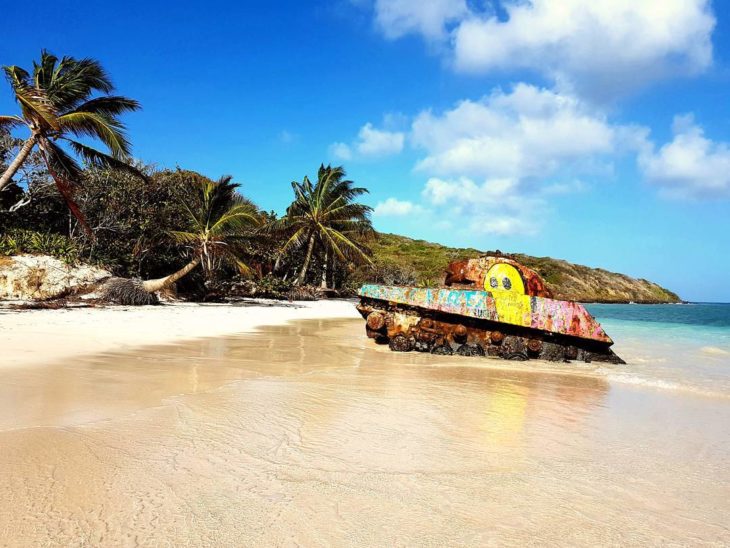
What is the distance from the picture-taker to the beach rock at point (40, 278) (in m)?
12.8

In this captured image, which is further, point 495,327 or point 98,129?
point 98,129

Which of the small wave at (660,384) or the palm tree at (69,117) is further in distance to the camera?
the palm tree at (69,117)

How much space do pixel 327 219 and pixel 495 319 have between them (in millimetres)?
19708

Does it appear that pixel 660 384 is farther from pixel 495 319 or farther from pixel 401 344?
pixel 401 344

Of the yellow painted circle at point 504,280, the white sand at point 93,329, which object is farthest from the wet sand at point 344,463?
the yellow painted circle at point 504,280

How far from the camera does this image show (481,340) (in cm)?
735

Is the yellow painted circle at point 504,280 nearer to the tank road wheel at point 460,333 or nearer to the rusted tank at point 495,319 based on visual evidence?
the rusted tank at point 495,319

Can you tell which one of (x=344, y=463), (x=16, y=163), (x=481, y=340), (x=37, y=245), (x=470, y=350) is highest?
(x=16, y=163)

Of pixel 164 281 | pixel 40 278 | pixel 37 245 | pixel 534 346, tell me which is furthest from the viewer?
pixel 164 281

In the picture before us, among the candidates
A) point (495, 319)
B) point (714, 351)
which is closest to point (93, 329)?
point (495, 319)

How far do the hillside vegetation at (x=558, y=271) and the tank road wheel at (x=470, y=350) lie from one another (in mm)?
31659

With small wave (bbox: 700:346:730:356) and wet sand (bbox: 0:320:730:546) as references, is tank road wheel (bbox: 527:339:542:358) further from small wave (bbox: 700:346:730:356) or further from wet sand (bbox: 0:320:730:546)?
small wave (bbox: 700:346:730:356)

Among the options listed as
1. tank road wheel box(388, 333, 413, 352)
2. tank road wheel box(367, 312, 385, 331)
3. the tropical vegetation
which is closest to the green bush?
the tropical vegetation

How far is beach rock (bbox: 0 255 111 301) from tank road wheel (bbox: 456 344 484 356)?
12.4m
